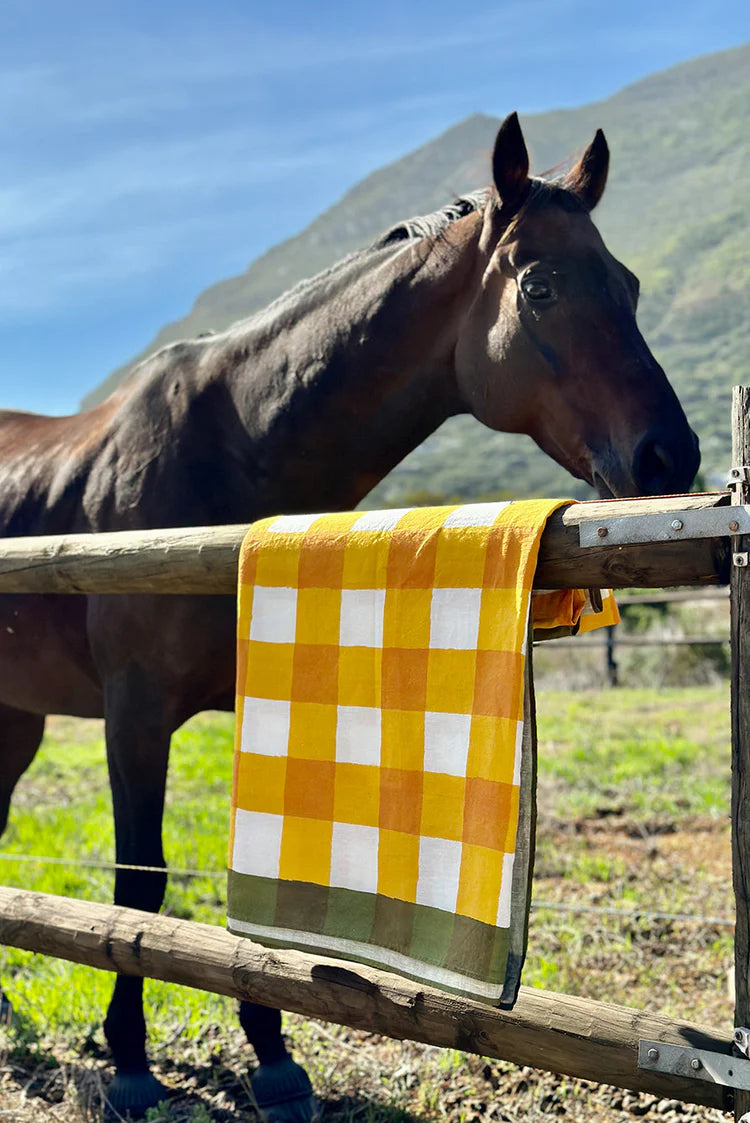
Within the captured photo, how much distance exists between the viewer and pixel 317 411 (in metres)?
2.79

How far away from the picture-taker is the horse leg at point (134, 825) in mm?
2744

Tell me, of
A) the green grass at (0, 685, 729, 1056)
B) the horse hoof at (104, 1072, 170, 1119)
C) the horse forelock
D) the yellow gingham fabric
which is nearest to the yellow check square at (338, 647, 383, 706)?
the yellow gingham fabric

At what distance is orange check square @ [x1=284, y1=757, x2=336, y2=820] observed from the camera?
6.08 feet

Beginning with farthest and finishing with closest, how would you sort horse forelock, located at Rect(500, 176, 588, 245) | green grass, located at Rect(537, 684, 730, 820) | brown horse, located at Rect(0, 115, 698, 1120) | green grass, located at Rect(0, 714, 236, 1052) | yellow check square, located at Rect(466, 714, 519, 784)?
green grass, located at Rect(537, 684, 730, 820) → green grass, located at Rect(0, 714, 236, 1052) → horse forelock, located at Rect(500, 176, 588, 245) → brown horse, located at Rect(0, 115, 698, 1120) → yellow check square, located at Rect(466, 714, 519, 784)

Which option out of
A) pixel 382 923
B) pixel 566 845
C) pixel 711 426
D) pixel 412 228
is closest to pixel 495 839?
pixel 382 923

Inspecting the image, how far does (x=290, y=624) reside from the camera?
6.34 ft

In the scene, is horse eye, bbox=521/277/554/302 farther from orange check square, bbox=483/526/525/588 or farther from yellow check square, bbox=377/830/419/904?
yellow check square, bbox=377/830/419/904

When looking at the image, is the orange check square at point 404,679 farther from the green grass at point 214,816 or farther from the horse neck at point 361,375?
the green grass at point 214,816

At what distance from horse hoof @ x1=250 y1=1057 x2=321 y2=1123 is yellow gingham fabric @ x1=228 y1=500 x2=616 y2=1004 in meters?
1.08

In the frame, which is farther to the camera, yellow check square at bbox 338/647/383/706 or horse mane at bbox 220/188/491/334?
horse mane at bbox 220/188/491/334

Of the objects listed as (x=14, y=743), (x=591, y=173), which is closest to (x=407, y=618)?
(x=591, y=173)

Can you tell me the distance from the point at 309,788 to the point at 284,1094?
1.32 metres

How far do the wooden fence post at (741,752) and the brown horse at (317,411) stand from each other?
0.85 m

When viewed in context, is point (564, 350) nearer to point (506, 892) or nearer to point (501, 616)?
point (501, 616)
